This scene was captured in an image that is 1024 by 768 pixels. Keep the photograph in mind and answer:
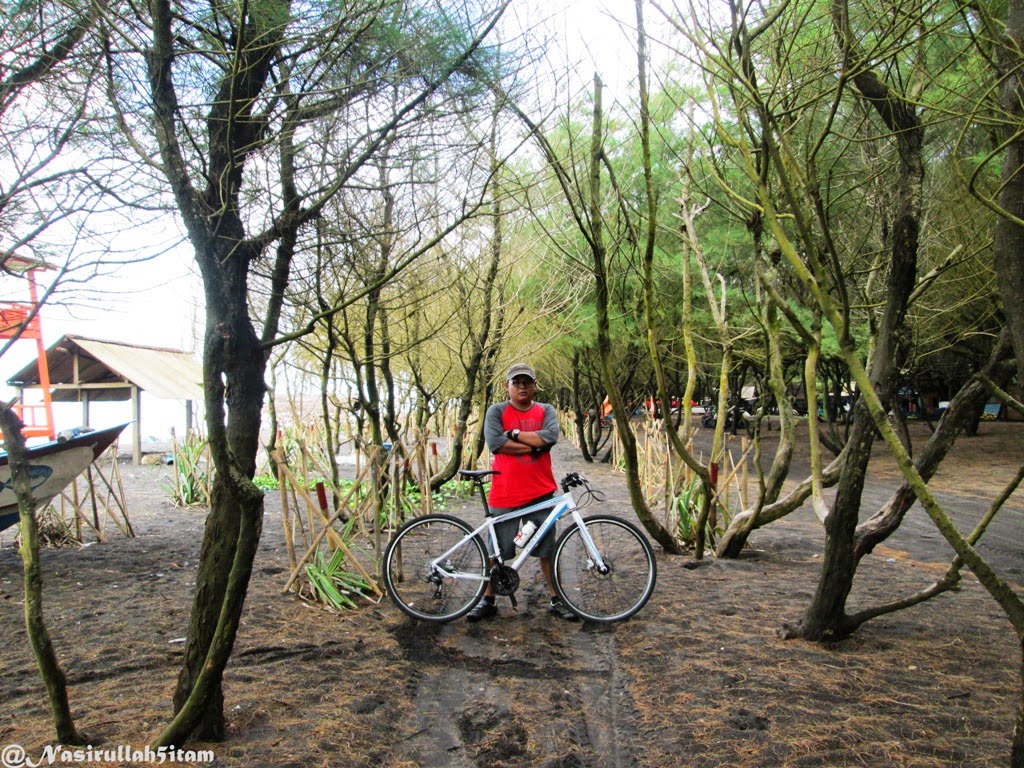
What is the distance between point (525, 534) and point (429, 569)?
2.26 feet

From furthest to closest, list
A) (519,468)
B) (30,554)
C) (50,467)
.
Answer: (50,467), (519,468), (30,554)

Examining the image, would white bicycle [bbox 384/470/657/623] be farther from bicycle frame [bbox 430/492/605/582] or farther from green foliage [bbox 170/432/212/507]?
green foliage [bbox 170/432/212/507]

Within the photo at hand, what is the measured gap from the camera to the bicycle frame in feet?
16.0

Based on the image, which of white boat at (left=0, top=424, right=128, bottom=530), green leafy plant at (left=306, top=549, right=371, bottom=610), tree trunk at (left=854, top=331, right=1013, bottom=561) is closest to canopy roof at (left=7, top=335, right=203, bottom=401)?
white boat at (left=0, top=424, right=128, bottom=530)

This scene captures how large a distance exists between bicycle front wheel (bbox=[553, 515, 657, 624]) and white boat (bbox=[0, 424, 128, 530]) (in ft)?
15.9

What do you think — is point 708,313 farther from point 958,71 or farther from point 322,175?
point 322,175

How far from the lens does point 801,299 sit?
21.6 ft

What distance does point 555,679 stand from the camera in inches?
151

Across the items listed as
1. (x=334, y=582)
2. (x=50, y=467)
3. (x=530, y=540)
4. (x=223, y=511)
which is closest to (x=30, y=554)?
(x=223, y=511)

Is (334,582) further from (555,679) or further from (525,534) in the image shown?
(555,679)

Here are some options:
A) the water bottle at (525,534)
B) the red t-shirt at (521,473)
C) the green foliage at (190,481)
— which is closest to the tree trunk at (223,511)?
the red t-shirt at (521,473)

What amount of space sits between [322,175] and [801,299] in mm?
4759

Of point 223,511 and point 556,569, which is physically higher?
point 223,511

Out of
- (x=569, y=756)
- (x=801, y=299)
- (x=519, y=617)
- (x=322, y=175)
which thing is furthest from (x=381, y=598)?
(x=801, y=299)
